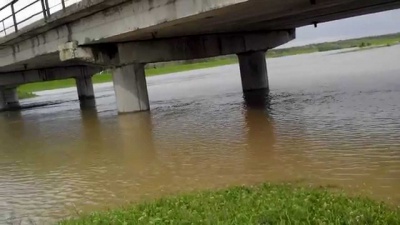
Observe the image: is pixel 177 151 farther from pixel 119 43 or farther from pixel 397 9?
pixel 397 9

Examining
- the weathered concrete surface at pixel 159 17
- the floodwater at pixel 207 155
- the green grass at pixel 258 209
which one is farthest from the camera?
the weathered concrete surface at pixel 159 17

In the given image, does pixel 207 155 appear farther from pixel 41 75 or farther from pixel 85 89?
pixel 41 75

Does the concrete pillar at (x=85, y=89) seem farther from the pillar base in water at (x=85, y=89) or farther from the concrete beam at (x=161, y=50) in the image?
the concrete beam at (x=161, y=50)

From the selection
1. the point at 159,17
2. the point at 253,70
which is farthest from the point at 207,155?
the point at 253,70

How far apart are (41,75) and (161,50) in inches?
807

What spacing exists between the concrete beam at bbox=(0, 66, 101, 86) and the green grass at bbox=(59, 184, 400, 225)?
3434cm

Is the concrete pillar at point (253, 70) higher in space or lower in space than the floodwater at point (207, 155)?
higher

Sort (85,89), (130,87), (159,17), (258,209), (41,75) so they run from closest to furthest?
(258,209)
(159,17)
(130,87)
(41,75)
(85,89)

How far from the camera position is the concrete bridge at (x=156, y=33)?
53.3 ft

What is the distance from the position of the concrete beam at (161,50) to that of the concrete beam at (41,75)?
17.2 meters

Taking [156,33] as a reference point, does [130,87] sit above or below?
below

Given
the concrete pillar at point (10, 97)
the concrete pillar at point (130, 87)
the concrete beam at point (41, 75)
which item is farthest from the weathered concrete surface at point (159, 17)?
the concrete pillar at point (10, 97)

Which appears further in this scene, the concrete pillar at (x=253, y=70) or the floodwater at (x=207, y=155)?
the concrete pillar at (x=253, y=70)

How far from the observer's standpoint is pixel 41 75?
4022 cm
